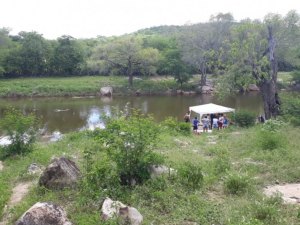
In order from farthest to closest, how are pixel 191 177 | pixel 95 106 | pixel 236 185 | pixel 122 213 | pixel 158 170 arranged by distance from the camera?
1. pixel 95 106
2. pixel 158 170
3. pixel 191 177
4. pixel 236 185
5. pixel 122 213

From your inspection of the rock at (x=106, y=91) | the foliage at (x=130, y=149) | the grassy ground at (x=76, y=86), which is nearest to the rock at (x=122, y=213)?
the foliage at (x=130, y=149)

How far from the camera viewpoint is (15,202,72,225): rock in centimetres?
695

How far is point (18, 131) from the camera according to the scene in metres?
14.2

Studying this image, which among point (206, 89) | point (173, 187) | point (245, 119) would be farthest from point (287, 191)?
point (206, 89)

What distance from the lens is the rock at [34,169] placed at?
37.3 feet

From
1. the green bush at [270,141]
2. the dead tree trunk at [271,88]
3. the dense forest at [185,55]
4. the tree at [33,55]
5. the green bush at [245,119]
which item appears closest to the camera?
the green bush at [270,141]

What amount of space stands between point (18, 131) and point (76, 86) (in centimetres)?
3823

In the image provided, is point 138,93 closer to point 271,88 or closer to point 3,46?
point 3,46

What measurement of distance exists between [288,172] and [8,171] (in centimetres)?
864

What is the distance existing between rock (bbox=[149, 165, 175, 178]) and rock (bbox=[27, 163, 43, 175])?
3954 mm

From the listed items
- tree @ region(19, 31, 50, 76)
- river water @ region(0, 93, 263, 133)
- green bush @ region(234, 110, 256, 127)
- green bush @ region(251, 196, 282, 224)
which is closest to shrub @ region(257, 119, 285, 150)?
green bush @ region(251, 196, 282, 224)

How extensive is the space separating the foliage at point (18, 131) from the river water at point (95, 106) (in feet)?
40.8

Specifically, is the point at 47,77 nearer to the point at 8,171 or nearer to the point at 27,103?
the point at 27,103

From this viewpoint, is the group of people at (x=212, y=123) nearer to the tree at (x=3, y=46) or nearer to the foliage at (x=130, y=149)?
the foliage at (x=130, y=149)
